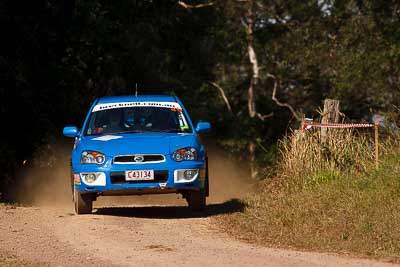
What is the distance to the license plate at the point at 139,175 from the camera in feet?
44.1

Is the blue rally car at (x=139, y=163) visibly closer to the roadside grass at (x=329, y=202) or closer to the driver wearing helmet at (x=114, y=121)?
the driver wearing helmet at (x=114, y=121)

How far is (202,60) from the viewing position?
44.0 meters

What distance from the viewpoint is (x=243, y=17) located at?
146ft

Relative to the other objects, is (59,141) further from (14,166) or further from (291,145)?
(291,145)

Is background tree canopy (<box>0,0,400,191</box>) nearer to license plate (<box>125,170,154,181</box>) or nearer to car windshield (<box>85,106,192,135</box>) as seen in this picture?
car windshield (<box>85,106,192,135</box>)

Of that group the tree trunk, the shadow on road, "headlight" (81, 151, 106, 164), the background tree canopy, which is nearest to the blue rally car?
"headlight" (81, 151, 106, 164)

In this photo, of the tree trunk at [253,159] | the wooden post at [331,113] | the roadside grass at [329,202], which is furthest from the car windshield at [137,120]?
the tree trunk at [253,159]

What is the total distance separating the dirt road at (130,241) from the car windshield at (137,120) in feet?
3.89

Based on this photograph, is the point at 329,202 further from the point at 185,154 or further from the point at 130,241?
the point at 130,241

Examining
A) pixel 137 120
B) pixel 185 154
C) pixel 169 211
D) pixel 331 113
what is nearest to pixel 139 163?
pixel 185 154

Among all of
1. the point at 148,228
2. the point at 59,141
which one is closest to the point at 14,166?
the point at 59,141

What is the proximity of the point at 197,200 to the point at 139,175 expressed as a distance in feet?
3.93

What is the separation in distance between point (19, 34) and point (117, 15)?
7050 millimetres

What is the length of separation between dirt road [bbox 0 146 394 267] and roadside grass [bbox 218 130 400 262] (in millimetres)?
450
